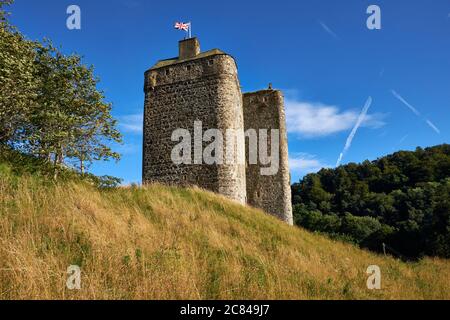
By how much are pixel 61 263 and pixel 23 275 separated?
0.58 meters

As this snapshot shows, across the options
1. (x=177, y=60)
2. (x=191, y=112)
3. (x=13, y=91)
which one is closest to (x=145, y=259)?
(x=13, y=91)

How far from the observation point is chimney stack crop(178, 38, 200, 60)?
20453mm

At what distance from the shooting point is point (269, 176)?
23016mm

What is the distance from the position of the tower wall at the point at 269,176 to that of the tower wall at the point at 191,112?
337 centimetres

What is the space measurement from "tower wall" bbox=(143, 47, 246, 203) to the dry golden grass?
7.88m

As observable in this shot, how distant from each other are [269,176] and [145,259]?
17750 millimetres

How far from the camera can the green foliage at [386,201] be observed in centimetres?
4362
